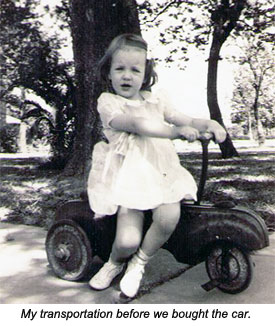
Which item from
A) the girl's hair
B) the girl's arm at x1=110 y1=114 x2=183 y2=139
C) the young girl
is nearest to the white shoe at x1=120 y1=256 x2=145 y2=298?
the young girl

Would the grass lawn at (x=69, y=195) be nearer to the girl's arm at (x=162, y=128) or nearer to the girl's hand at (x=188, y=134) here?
the girl's arm at (x=162, y=128)

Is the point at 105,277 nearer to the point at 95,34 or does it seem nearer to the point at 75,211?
the point at 75,211

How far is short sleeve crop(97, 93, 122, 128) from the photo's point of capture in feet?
7.66

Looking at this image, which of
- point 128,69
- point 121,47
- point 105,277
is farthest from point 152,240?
point 121,47

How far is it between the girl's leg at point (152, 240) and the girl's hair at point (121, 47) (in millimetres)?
893

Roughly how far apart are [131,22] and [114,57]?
247cm

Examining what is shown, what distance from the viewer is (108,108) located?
2361 millimetres

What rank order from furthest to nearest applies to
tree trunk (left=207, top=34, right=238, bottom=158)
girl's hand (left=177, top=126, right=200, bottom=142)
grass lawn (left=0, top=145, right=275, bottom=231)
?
tree trunk (left=207, top=34, right=238, bottom=158), grass lawn (left=0, top=145, right=275, bottom=231), girl's hand (left=177, top=126, right=200, bottom=142)

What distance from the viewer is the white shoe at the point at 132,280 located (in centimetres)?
217

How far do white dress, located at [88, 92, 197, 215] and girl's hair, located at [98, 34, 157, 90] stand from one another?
201 millimetres

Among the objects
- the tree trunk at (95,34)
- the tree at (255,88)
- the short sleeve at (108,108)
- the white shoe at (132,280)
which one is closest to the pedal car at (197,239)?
the white shoe at (132,280)

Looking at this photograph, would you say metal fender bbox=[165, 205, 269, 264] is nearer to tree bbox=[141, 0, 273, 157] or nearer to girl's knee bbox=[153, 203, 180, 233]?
girl's knee bbox=[153, 203, 180, 233]

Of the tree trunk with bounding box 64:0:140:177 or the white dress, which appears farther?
the tree trunk with bounding box 64:0:140:177

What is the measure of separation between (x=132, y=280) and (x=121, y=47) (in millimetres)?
1345
